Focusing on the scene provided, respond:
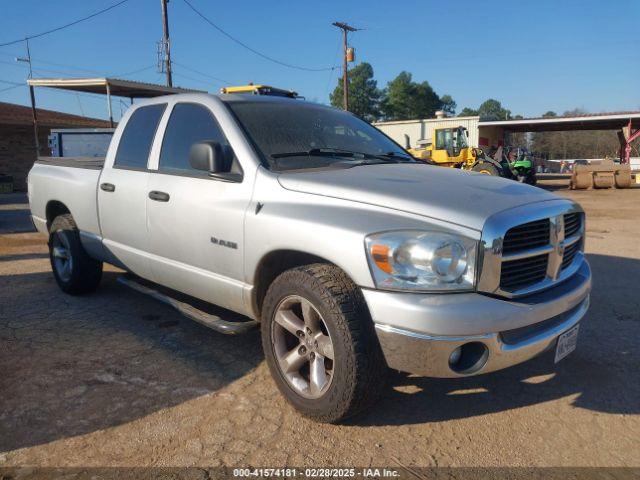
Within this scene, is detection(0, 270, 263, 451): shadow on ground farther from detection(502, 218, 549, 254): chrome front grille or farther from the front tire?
detection(502, 218, 549, 254): chrome front grille

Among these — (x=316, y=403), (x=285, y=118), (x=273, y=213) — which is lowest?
(x=316, y=403)

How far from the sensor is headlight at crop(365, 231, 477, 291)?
232cm

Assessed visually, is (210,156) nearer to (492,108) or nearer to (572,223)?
(572,223)

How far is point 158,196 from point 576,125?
118ft

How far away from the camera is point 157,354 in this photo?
3.66 metres

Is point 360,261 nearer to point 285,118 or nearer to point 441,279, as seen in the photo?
point 441,279

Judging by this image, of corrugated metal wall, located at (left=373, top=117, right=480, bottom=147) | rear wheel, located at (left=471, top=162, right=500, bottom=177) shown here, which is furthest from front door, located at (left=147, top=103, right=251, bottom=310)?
corrugated metal wall, located at (left=373, top=117, right=480, bottom=147)

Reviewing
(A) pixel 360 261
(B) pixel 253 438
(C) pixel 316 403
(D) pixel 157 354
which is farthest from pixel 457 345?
(D) pixel 157 354

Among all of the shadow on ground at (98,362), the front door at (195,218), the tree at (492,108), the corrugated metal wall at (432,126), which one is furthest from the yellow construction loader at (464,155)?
the tree at (492,108)

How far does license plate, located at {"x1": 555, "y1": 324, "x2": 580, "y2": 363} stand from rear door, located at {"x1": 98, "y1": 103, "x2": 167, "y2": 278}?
9.47 feet

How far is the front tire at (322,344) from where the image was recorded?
2414mm

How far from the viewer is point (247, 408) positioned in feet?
9.54

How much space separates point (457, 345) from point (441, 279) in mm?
309

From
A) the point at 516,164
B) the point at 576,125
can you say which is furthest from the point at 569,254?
the point at 576,125
